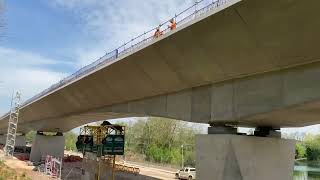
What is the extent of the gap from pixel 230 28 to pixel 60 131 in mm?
52576

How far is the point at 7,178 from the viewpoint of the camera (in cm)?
3272

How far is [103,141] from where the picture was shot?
2972cm

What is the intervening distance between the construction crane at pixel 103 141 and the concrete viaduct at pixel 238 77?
498 cm

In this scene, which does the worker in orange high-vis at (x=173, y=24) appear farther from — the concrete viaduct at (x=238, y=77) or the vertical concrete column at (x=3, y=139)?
the vertical concrete column at (x=3, y=139)

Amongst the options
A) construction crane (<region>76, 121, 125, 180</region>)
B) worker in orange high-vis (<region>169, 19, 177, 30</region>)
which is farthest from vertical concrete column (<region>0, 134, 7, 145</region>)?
worker in orange high-vis (<region>169, 19, 177, 30</region>)

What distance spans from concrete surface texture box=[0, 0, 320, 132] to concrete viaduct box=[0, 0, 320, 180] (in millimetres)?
36

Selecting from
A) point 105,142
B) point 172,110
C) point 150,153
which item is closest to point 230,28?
point 172,110

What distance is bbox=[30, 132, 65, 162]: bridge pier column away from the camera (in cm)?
6322

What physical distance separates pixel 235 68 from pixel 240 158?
159 inches

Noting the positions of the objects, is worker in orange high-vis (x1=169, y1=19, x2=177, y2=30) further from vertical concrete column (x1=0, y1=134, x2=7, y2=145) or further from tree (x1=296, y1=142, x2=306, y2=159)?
vertical concrete column (x1=0, y1=134, x2=7, y2=145)

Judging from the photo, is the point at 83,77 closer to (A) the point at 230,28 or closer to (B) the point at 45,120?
(A) the point at 230,28

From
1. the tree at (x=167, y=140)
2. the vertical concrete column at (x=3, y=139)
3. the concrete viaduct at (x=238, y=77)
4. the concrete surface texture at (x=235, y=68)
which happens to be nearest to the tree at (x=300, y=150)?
the tree at (x=167, y=140)

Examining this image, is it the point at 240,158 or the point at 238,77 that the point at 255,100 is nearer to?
the point at 238,77

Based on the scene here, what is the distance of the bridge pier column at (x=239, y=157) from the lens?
1747 centimetres
